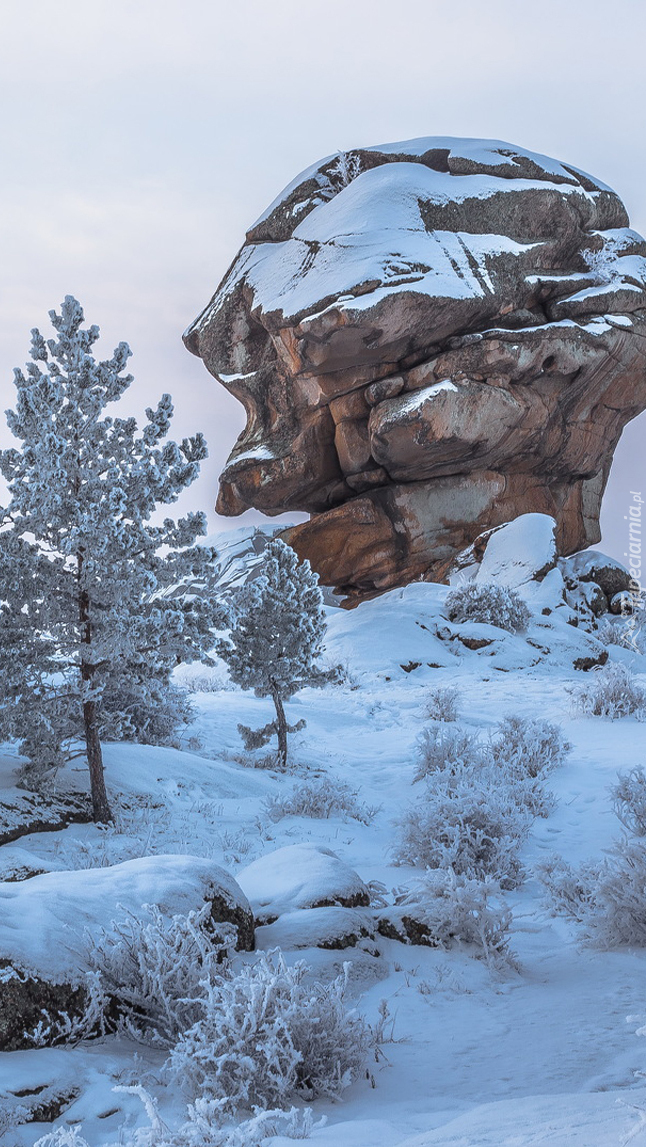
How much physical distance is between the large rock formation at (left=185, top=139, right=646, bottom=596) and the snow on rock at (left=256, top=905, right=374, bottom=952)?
27504 mm

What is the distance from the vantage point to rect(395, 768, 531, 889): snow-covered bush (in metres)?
6.00

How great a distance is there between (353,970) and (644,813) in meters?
3.78

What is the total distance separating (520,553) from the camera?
27031mm

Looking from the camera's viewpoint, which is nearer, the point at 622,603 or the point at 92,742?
the point at 92,742

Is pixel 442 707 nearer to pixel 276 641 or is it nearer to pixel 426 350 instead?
A: pixel 276 641

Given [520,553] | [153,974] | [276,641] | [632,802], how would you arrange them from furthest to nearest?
1. [520,553]
2. [276,641]
3. [632,802]
4. [153,974]

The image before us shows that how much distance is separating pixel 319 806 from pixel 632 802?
3.60 meters

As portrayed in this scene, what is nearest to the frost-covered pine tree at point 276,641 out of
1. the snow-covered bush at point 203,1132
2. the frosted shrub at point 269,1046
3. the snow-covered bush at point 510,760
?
the snow-covered bush at point 510,760

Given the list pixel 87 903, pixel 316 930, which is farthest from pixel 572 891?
pixel 87 903

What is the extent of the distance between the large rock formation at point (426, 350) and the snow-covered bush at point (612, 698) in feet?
61.8

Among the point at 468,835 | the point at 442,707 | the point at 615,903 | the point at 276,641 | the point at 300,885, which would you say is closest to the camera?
the point at 615,903

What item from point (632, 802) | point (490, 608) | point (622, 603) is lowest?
point (632, 802)

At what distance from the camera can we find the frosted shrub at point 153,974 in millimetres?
3354

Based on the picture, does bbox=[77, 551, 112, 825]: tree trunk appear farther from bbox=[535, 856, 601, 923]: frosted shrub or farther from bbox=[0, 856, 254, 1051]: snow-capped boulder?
bbox=[535, 856, 601, 923]: frosted shrub
